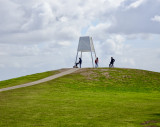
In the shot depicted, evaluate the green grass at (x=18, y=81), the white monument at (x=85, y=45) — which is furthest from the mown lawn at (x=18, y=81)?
the white monument at (x=85, y=45)

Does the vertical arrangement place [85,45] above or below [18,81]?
above

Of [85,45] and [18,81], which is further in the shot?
[85,45]

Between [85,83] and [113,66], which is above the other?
[113,66]

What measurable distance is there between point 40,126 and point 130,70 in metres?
44.7

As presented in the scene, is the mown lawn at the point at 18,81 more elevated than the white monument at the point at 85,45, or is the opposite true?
the white monument at the point at 85,45

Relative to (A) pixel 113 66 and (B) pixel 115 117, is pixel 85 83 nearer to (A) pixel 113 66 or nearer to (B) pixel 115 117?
(A) pixel 113 66

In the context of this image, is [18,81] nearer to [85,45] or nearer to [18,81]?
[18,81]

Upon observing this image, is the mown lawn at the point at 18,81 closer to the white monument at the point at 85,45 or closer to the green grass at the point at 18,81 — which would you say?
the green grass at the point at 18,81

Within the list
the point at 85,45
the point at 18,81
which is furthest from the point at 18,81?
the point at 85,45

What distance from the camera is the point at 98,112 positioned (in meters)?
23.2

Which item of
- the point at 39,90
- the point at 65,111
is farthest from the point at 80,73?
the point at 65,111

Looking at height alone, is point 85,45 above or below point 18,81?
above

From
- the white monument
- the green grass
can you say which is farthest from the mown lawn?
the white monument

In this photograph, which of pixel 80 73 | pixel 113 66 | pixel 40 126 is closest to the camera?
pixel 40 126
